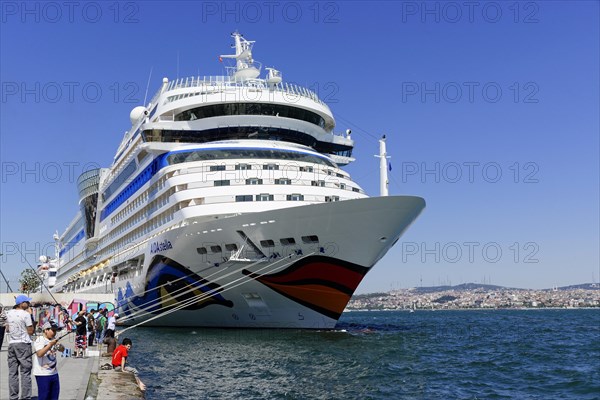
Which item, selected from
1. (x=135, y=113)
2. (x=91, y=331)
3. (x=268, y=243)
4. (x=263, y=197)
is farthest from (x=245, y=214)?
(x=135, y=113)

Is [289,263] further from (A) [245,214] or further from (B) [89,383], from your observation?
(B) [89,383]

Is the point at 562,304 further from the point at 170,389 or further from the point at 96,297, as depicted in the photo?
the point at 170,389

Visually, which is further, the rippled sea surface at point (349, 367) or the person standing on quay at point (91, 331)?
the person standing on quay at point (91, 331)

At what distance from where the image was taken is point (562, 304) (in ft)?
602

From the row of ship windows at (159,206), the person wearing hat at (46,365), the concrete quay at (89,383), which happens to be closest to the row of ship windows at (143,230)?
the row of ship windows at (159,206)

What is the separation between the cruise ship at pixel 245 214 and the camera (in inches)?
894

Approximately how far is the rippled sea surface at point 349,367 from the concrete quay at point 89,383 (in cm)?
131

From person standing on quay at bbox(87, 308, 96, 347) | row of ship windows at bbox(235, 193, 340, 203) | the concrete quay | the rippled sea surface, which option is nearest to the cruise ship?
row of ship windows at bbox(235, 193, 340, 203)

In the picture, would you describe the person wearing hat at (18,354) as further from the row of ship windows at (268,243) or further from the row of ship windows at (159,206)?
the row of ship windows at (159,206)

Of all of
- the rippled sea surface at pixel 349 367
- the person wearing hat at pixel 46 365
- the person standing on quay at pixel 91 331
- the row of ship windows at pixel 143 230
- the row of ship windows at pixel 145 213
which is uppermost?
the row of ship windows at pixel 145 213

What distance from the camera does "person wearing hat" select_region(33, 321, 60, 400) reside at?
7.83 m

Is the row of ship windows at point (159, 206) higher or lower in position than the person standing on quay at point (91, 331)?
higher

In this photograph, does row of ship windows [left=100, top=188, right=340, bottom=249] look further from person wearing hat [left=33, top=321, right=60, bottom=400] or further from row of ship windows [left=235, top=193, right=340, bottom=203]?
person wearing hat [left=33, top=321, right=60, bottom=400]

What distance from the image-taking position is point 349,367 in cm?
1694
